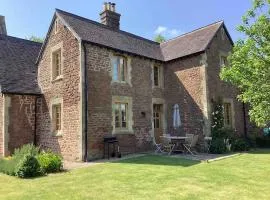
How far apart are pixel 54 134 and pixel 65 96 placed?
2.16 metres

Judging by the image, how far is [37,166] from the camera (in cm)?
1049

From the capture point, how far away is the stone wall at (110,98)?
14.2m

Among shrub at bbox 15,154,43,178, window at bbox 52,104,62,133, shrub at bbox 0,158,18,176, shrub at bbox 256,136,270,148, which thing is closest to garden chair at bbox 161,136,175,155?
window at bbox 52,104,62,133

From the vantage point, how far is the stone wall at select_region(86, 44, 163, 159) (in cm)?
1418

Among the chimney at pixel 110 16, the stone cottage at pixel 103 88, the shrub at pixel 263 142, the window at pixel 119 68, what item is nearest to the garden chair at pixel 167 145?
the stone cottage at pixel 103 88

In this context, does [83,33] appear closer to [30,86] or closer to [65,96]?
[65,96]

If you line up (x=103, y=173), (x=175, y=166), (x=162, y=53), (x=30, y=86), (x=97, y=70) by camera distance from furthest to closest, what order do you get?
(x=162, y=53) < (x=30, y=86) < (x=97, y=70) < (x=175, y=166) < (x=103, y=173)

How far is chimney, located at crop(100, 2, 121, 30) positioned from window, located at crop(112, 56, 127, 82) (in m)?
4.29

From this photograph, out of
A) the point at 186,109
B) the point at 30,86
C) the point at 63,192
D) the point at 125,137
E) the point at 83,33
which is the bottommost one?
the point at 63,192

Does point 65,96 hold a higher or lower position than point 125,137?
higher

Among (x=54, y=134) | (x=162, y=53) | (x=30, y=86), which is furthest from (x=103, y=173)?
(x=162, y=53)

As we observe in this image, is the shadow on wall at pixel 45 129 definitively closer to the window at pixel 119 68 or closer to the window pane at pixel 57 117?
the window pane at pixel 57 117

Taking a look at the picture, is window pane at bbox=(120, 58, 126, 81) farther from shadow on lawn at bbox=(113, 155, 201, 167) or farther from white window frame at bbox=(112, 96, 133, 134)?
shadow on lawn at bbox=(113, 155, 201, 167)

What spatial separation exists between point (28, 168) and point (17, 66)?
9162mm
